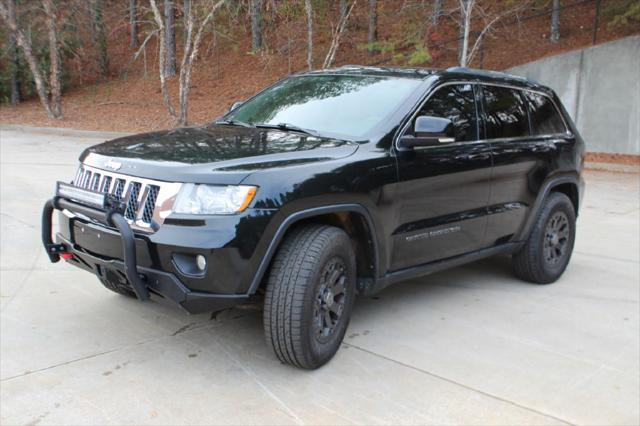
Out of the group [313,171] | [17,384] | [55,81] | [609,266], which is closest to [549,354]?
[313,171]

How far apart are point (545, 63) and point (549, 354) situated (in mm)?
13393

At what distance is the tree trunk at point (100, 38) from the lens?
24586 millimetres

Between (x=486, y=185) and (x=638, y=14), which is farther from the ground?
(x=638, y=14)

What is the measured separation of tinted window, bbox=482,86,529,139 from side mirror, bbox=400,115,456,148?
87cm

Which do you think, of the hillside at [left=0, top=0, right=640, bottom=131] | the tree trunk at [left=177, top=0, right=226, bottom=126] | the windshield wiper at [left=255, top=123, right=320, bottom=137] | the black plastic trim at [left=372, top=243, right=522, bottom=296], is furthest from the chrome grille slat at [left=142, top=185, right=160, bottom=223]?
the hillside at [left=0, top=0, right=640, bottom=131]

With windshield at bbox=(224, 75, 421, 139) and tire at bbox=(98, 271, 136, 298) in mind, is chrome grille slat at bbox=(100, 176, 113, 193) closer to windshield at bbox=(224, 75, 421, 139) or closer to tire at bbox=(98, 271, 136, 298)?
tire at bbox=(98, 271, 136, 298)

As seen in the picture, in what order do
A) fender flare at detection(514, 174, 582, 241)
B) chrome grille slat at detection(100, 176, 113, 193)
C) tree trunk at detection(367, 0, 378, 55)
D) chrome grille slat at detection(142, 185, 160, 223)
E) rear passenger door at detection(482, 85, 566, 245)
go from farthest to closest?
tree trunk at detection(367, 0, 378, 55), fender flare at detection(514, 174, 582, 241), rear passenger door at detection(482, 85, 566, 245), chrome grille slat at detection(100, 176, 113, 193), chrome grille slat at detection(142, 185, 160, 223)

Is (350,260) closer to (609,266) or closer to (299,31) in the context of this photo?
(609,266)

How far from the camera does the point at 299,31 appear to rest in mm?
21312

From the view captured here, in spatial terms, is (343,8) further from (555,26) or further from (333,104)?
(333,104)

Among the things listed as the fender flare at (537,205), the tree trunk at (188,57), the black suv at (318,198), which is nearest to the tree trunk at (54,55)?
the tree trunk at (188,57)

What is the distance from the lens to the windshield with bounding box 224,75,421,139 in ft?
14.5

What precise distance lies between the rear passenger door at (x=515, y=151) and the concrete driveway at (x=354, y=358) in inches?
27.5

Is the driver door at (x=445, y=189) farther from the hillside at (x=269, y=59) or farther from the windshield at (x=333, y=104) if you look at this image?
the hillside at (x=269, y=59)
